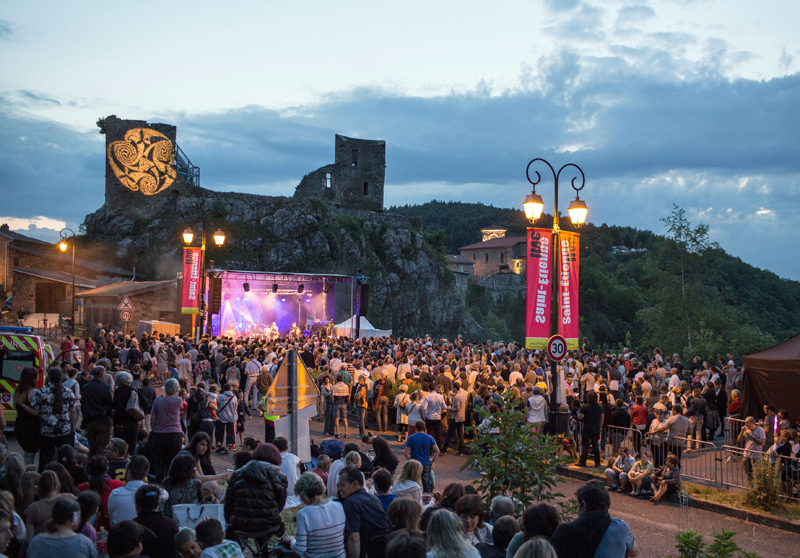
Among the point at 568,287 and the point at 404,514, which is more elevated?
the point at 568,287

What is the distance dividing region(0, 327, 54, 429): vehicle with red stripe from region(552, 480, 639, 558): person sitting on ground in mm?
9909

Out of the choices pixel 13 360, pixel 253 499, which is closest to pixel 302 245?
pixel 13 360

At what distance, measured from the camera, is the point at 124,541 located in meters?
3.71

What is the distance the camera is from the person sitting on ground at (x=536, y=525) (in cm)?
409

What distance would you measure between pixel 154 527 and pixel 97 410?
5.31 m

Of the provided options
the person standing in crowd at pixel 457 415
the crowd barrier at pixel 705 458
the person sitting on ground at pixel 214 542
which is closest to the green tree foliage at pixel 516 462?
the person sitting on ground at pixel 214 542

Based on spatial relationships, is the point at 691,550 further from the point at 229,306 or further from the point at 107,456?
the point at 229,306

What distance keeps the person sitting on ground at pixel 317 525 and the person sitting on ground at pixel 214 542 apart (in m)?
0.56

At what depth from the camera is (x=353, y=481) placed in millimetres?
4973

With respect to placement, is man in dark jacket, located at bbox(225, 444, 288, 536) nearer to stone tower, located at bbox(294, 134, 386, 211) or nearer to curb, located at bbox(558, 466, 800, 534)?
curb, located at bbox(558, 466, 800, 534)

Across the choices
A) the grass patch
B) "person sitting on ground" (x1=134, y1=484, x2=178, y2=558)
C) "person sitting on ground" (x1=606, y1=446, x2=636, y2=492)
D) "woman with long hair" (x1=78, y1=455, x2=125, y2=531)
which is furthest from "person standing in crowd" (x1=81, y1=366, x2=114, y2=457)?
the grass patch

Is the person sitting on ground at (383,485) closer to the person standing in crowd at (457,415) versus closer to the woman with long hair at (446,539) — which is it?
the woman with long hair at (446,539)

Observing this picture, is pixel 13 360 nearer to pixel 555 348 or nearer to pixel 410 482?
pixel 410 482

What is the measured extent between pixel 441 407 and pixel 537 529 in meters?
7.29
